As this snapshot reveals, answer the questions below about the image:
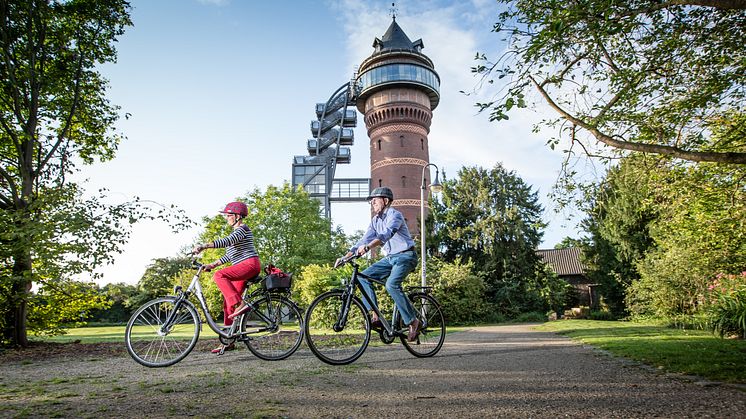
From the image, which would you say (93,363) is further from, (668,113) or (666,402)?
(668,113)

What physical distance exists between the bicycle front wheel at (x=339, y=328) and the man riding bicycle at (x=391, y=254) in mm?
205

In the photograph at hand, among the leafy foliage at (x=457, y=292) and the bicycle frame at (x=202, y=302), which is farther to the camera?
the leafy foliage at (x=457, y=292)

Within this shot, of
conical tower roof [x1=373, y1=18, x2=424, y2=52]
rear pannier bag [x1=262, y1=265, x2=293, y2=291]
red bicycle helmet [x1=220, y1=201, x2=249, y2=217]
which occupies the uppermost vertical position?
conical tower roof [x1=373, y1=18, x2=424, y2=52]

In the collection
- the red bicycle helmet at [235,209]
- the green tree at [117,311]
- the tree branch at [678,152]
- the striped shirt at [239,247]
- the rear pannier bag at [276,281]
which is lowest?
the green tree at [117,311]

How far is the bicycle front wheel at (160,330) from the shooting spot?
5438mm

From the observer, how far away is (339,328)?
5.43m

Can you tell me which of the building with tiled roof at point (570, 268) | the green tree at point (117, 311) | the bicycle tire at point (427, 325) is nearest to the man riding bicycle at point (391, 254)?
the bicycle tire at point (427, 325)

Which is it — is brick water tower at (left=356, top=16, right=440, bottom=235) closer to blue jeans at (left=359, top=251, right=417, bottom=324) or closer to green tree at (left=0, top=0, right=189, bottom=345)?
green tree at (left=0, top=0, right=189, bottom=345)

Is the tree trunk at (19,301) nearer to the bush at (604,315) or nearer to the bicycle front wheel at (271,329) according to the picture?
the bicycle front wheel at (271,329)

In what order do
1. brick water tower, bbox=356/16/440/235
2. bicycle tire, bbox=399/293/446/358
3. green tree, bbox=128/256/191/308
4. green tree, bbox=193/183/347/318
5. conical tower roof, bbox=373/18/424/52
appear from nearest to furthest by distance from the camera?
bicycle tire, bbox=399/293/446/358
green tree, bbox=193/183/347/318
brick water tower, bbox=356/16/440/235
conical tower roof, bbox=373/18/424/52
green tree, bbox=128/256/191/308

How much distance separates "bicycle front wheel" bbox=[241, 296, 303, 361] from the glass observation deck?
Result: 1548 inches

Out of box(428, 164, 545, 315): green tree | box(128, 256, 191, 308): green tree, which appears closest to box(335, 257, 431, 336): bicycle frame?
box(428, 164, 545, 315): green tree

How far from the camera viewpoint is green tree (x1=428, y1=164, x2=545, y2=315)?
87.4 ft

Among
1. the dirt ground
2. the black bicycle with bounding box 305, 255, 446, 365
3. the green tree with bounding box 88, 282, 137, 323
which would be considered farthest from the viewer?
the green tree with bounding box 88, 282, 137, 323
